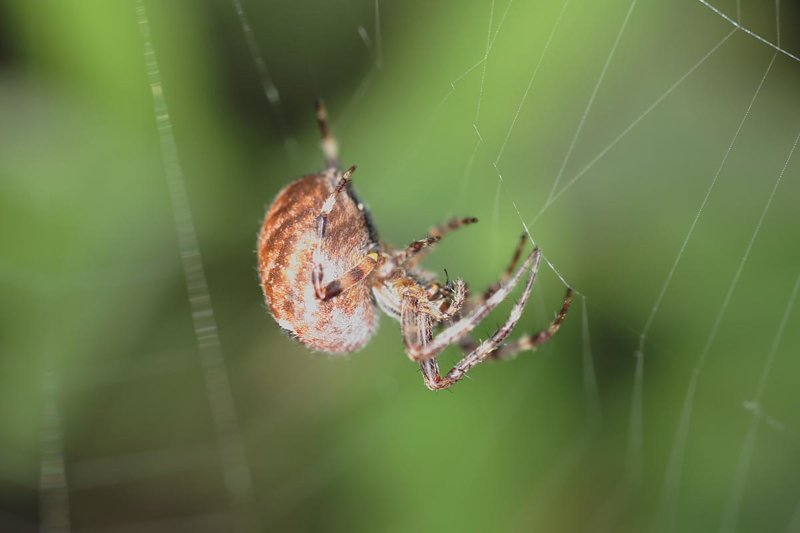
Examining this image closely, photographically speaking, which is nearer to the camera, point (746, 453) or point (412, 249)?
point (412, 249)

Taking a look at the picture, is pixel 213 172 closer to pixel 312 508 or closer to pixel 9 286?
pixel 9 286

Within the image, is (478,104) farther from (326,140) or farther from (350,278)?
(350,278)

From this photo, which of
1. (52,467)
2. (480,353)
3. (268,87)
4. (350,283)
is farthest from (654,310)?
(52,467)

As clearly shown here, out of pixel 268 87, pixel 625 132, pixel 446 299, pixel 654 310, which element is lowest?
Answer: pixel 654 310

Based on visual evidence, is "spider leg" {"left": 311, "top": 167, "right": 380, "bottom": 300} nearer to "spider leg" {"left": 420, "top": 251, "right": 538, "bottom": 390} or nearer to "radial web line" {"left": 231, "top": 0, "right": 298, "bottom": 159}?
"spider leg" {"left": 420, "top": 251, "right": 538, "bottom": 390}

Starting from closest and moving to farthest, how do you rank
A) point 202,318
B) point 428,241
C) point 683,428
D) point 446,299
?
1. point 428,241
2. point 446,299
3. point 683,428
4. point 202,318

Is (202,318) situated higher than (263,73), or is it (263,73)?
(263,73)
